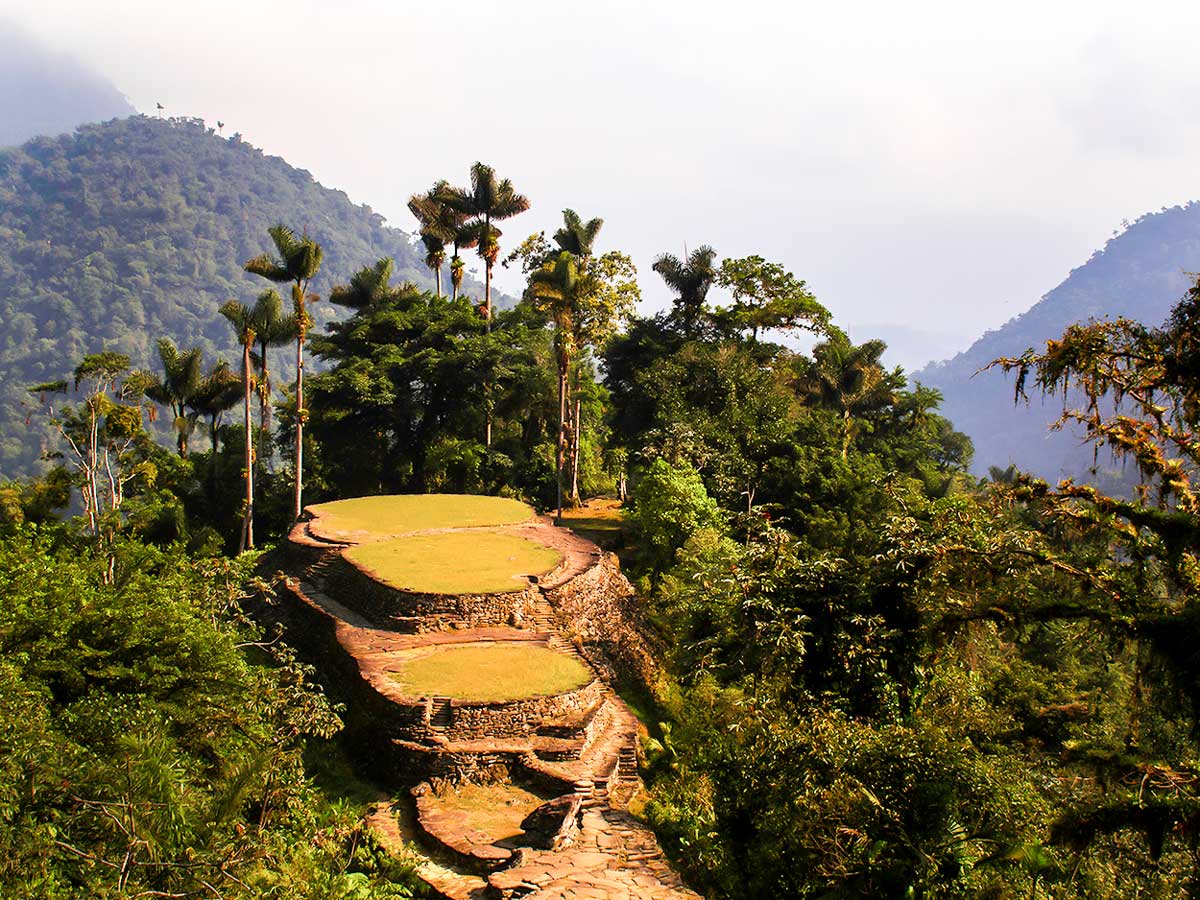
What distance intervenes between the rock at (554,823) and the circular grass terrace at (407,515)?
10.7m

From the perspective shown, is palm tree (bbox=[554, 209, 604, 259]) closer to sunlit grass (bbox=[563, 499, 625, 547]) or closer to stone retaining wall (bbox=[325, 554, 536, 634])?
sunlit grass (bbox=[563, 499, 625, 547])

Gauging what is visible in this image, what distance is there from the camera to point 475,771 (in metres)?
13.2

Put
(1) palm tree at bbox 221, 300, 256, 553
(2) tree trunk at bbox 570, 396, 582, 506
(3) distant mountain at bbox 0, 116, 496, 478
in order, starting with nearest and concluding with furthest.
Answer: (1) palm tree at bbox 221, 300, 256, 553
(2) tree trunk at bbox 570, 396, 582, 506
(3) distant mountain at bbox 0, 116, 496, 478

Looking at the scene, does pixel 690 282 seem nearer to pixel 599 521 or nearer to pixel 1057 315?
pixel 599 521

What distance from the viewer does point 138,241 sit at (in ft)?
427

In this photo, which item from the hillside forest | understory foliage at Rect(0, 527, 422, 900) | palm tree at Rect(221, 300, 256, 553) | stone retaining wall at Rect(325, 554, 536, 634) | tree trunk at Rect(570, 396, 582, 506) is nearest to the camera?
understory foliage at Rect(0, 527, 422, 900)

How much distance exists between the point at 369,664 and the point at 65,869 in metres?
8.83

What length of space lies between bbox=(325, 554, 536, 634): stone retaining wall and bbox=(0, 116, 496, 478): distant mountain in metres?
78.4

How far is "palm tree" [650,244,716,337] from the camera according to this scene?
35.6 meters

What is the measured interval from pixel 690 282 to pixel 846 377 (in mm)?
8006

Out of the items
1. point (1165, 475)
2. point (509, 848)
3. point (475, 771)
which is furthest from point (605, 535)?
point (1165, 475)

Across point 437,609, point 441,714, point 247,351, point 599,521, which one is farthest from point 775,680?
point 247,351

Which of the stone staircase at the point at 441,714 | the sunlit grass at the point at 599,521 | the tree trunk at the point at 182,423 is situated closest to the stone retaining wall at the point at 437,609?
the stone staircase at the point at 441,714

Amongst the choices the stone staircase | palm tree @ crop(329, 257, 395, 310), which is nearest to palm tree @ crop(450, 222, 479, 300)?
palm tree @ crop(329, 257, 395, 310)
